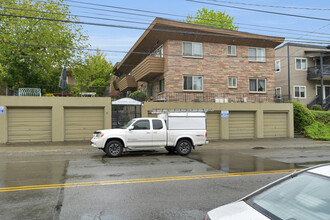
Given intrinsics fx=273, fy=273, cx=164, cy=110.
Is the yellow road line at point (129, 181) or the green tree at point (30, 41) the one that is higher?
the green tree at point (30, 41)

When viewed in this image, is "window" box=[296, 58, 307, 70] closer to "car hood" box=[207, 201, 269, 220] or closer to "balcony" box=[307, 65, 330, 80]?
"balcony" box=[307, 65, 330, 80]

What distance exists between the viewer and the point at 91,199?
600 centimetres

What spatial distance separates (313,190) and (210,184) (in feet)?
16.1

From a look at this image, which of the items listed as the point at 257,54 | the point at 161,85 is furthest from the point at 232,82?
the point at 161,85

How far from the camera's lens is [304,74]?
3234 centimetres

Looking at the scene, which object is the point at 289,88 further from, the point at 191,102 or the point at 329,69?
the point at 191,102

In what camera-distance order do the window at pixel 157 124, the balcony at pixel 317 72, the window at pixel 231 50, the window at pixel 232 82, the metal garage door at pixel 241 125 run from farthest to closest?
the balcony at pixel 317 72
the window at pixel 231 50
the window at pixel 232 82
the metal garage door at pixel 241 125
the window at pixel 157 124

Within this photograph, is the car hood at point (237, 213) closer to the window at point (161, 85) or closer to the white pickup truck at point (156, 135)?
the white pickup truck at point (156, 135)

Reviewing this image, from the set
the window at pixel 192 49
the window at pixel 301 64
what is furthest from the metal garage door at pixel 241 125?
the window at pixel 301 64

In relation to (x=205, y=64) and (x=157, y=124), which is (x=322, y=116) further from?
(x=157, y=124)

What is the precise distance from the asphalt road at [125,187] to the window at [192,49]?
43.8 feet

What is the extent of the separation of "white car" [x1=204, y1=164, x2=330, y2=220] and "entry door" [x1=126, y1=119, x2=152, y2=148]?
1031 cm

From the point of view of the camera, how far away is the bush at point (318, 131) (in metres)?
22.3

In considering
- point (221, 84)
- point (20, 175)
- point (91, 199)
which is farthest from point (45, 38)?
point (91, 199)
